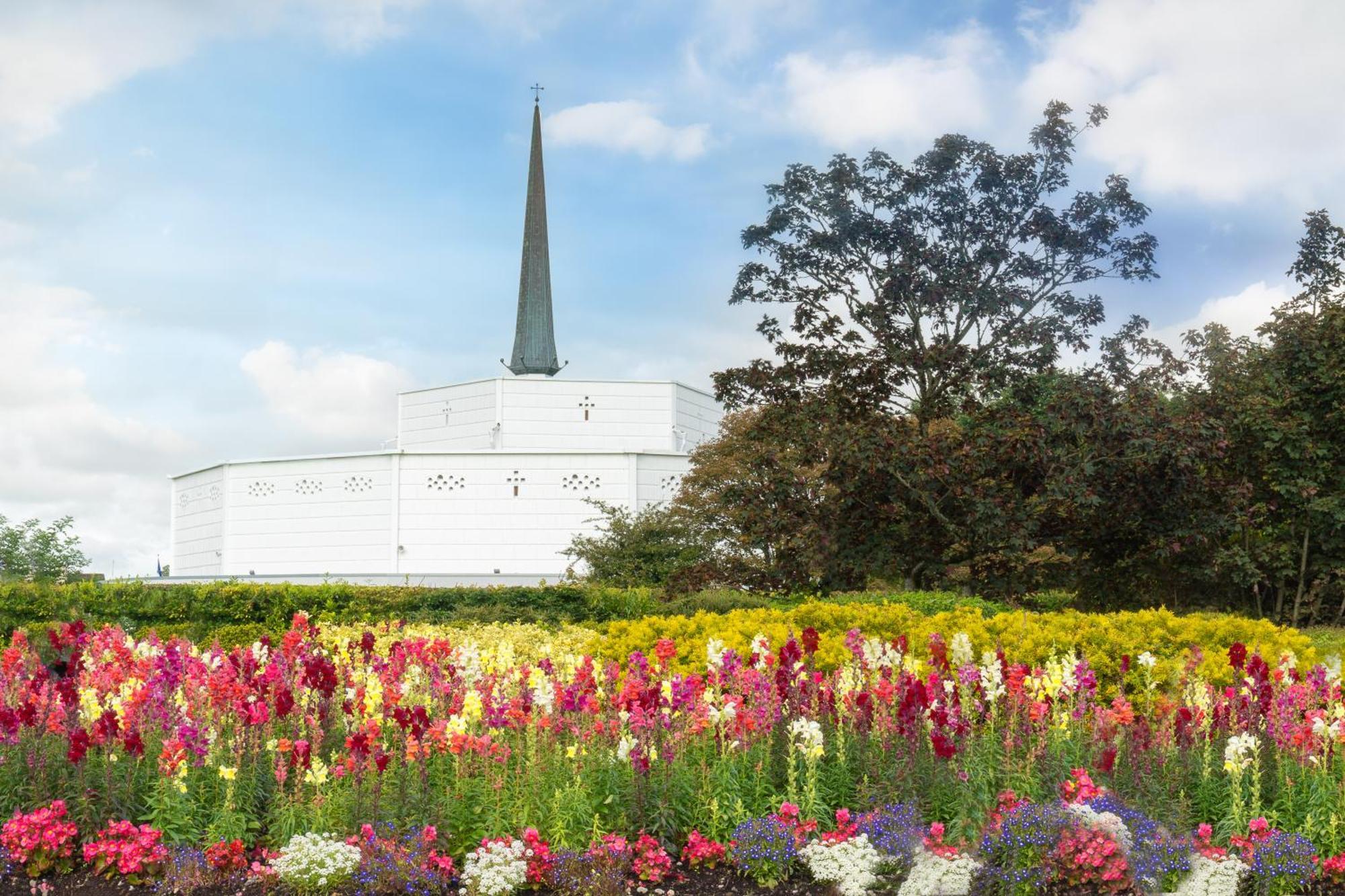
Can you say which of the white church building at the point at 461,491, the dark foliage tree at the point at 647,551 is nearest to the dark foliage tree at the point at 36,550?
the white church building at the point at 461,491

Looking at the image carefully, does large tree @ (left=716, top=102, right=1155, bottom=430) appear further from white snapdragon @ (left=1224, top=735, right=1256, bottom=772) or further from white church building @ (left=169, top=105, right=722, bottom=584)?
white church building @ (left=169, top=105, right=722, bottom=584)

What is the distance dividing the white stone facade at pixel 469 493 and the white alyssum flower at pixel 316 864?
101ft

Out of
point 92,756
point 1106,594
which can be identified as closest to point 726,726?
point 92,756

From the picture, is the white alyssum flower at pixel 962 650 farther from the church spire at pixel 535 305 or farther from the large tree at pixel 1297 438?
the church spire at pixel 535 305

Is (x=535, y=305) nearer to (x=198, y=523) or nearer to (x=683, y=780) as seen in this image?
(x=198, y=523)

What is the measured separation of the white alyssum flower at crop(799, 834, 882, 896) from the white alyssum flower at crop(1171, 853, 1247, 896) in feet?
4.02

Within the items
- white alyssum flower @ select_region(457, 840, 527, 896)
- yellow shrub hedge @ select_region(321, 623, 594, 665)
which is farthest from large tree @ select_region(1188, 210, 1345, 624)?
white alyssum flower @ select_region(457, 840, 527, 896)

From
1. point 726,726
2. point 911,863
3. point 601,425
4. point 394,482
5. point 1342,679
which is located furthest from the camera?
point 601,425

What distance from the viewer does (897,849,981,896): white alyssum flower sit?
4516 mm

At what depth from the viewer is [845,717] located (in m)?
5.82

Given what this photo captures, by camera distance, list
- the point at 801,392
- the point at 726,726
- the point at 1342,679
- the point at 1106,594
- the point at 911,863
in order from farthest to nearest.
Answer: the point at 1106,594 → the point at 801,392 → the point at 1342,679 → the point at 726,726 → the point at 911,863

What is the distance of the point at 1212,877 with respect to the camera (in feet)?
15.2

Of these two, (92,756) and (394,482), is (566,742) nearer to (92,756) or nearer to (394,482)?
(92,756)

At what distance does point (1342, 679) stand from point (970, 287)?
8.85 metres
